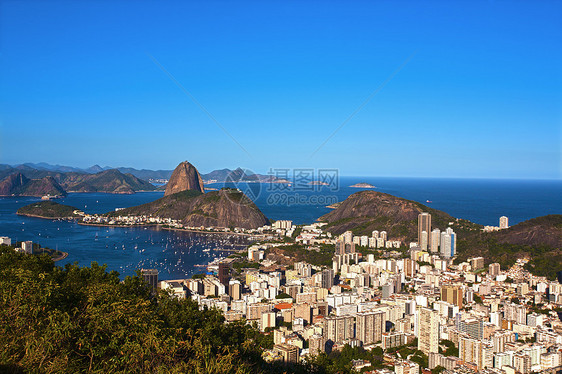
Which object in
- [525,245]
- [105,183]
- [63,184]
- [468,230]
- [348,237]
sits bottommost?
[348,237]

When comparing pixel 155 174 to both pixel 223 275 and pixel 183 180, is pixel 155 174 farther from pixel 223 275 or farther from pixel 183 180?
pixel 223 275

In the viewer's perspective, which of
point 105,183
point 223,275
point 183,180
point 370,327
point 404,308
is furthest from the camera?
point 105,183

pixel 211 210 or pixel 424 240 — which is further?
pixel 211 210

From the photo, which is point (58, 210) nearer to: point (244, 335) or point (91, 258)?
point (91, 258)

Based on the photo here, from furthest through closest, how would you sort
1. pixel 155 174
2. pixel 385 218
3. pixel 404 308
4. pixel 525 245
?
pixel 155 174 → pixel 385 218 → pixel 525 245 → pixel 404 308

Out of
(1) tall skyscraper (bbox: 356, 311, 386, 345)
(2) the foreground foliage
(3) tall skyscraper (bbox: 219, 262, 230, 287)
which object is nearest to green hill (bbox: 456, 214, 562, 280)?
(1) tall skyscraper (bbox: 356, 311, 386, 345)

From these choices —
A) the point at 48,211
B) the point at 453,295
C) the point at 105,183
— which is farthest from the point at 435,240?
the point at 105,183

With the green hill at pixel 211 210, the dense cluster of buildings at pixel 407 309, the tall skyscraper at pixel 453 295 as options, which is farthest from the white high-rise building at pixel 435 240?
the green hill at pixel 211 210

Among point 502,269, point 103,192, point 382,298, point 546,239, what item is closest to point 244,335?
point 382,298
